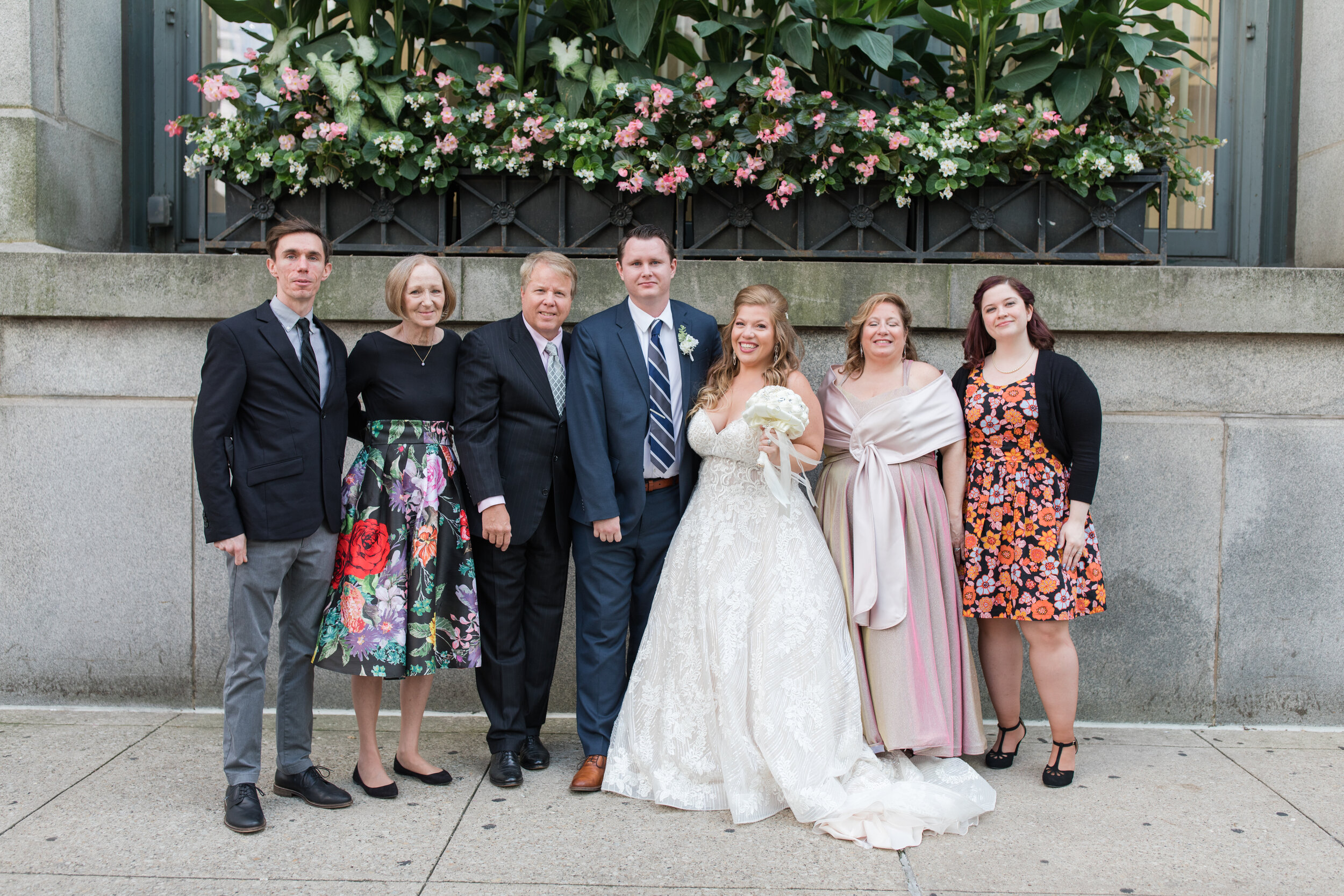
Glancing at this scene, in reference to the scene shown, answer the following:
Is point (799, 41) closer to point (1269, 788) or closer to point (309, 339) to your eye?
point (309, 339)

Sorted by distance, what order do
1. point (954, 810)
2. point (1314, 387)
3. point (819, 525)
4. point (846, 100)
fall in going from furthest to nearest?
1. point (846, 100)
2. point (1314, 387)
3. point (819, 525)
4. point (954, 810)

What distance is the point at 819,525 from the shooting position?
13.3 feet

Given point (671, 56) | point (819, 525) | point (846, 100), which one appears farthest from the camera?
point (671, 56)

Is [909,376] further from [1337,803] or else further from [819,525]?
[1337,803]

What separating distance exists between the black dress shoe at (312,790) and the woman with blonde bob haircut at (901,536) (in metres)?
2.04

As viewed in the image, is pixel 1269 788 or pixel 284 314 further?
pixel 1269 788

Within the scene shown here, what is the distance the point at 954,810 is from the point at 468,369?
242 centimetres

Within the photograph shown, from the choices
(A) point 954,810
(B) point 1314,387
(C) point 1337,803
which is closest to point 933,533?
(A) point 954,810

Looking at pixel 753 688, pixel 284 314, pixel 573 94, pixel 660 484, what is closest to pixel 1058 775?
pixel 753 688

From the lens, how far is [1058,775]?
155 inches

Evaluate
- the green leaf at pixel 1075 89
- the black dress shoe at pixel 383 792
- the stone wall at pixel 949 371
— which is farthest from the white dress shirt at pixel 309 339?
the green leaf at pixel 1075 89

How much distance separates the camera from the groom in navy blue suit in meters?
3.84

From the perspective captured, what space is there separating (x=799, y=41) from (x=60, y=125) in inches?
153

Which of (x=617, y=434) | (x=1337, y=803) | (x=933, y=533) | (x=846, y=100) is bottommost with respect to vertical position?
(x=1337, y=803)
